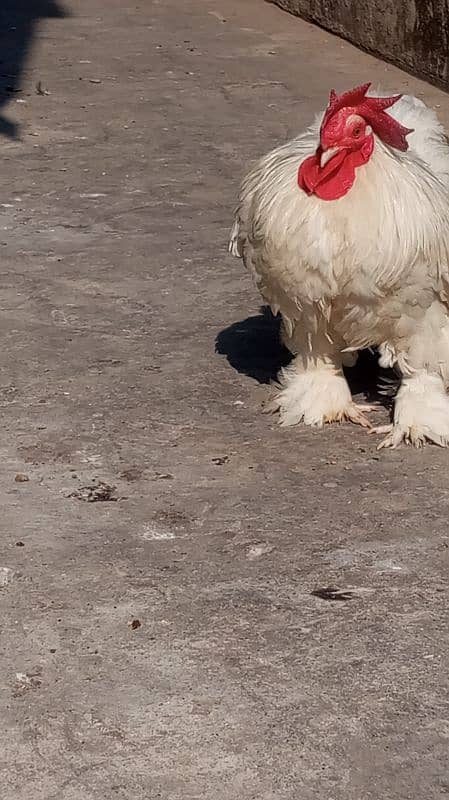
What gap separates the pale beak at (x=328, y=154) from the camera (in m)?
4.82

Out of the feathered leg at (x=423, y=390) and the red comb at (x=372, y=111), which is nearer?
the red comb at (x=372, y=111)

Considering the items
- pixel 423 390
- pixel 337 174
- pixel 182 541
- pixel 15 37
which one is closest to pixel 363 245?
pixel 337 174

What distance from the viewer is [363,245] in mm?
4859

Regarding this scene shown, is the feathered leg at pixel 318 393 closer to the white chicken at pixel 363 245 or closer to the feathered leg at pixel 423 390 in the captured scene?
the white chicken at pixel 363 245

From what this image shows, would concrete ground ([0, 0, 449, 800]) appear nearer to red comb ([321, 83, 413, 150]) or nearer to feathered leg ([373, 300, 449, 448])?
feathered leg ([373, 300, 449, 448])

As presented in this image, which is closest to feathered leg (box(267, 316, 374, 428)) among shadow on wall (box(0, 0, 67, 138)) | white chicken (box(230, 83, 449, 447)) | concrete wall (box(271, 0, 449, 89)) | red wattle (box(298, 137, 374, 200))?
white chicken (box(230, 83, 449, 447))

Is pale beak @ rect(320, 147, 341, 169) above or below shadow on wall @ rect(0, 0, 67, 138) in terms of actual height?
above

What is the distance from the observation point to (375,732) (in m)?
3.79

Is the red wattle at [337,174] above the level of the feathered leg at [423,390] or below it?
above

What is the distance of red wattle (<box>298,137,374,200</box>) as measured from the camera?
485cm

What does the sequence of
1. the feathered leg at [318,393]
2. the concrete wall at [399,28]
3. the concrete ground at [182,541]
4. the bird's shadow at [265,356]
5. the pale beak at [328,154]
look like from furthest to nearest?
the concrete wall at [399,28]
the bird's shadow at [265,356]
the feathered leg at [318,393]
the pale beak at [328,154]
the concrete ground at [182,541]

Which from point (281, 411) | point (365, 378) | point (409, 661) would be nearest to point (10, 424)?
point (281, 411)

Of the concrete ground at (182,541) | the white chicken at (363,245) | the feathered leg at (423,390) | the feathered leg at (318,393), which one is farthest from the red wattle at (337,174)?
the concrete ground at (182,541)

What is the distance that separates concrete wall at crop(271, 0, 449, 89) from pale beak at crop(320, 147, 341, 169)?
5392 mm
